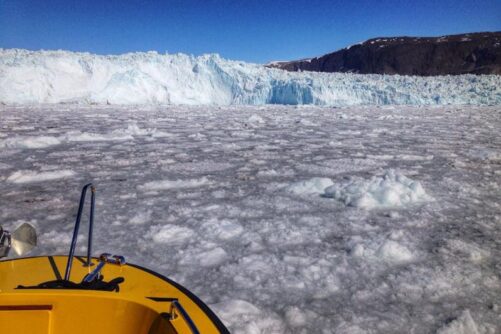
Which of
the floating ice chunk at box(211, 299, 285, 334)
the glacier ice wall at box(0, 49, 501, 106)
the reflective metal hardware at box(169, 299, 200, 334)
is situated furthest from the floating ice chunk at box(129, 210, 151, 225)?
the glacier ice wall at box(0, 49, 501, 106)

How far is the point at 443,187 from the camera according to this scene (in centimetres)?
313

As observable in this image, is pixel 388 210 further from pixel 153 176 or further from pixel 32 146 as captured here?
pixel 32 146

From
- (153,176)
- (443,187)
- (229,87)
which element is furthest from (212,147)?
(229,87)

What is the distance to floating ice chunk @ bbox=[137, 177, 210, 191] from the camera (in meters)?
3.15

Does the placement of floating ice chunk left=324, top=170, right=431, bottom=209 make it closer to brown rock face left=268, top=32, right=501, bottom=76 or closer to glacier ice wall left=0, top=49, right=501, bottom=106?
glacier ice wall left=0, top=49, right=501, bottom=106

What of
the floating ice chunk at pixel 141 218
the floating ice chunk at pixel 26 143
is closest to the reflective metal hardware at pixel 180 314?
the floating ice chunk at pixel 141 218

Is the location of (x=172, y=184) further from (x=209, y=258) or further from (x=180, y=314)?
(x=180, y=314)

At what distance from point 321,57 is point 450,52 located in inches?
692

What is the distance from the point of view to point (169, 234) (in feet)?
7.04

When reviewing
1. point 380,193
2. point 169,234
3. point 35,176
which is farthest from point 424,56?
point 169,234

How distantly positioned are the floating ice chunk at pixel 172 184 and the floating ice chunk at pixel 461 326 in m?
2.26

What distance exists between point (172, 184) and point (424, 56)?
173 ft

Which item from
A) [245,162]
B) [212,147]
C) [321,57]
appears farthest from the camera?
[321,57]

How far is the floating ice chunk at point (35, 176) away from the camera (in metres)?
3.32
